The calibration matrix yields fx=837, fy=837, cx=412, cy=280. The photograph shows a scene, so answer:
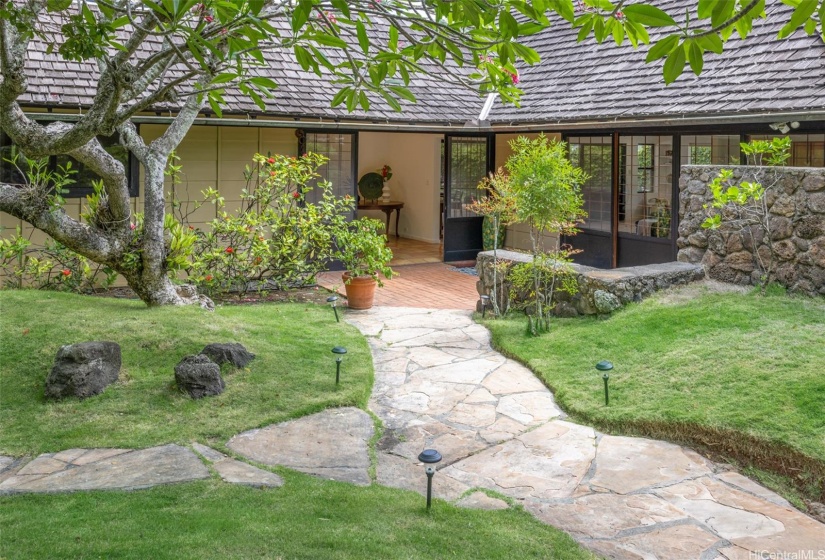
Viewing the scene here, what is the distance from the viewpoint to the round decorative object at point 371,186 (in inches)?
749

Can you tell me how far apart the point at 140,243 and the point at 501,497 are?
16.9ft

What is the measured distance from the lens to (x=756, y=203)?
9.12 metres

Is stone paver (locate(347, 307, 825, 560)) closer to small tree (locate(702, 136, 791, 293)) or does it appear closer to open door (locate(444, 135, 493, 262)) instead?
small tree (locate(702, 136, 791, 293))

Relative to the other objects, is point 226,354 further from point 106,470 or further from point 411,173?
point 411,173

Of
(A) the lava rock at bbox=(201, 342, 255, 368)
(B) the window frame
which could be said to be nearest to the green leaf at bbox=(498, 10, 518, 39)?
(A) the lava rock at bbox=(201, 342, 255, 368)

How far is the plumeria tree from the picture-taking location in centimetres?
362

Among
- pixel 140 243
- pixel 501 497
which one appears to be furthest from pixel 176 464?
pixel 140 243

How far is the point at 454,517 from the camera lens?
15.6 feet

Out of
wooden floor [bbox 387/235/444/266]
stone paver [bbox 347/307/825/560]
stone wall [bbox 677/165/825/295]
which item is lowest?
stone paver [bbox 347/307/825/560]

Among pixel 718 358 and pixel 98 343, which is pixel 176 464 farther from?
pixel 718 358

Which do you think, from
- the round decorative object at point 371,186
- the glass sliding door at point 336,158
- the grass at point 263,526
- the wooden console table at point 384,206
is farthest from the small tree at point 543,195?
the round decorative object at point 371,186

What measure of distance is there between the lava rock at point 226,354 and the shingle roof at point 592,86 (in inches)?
188

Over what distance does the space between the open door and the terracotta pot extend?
4.82m

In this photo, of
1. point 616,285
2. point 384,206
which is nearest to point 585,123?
point 616,285
